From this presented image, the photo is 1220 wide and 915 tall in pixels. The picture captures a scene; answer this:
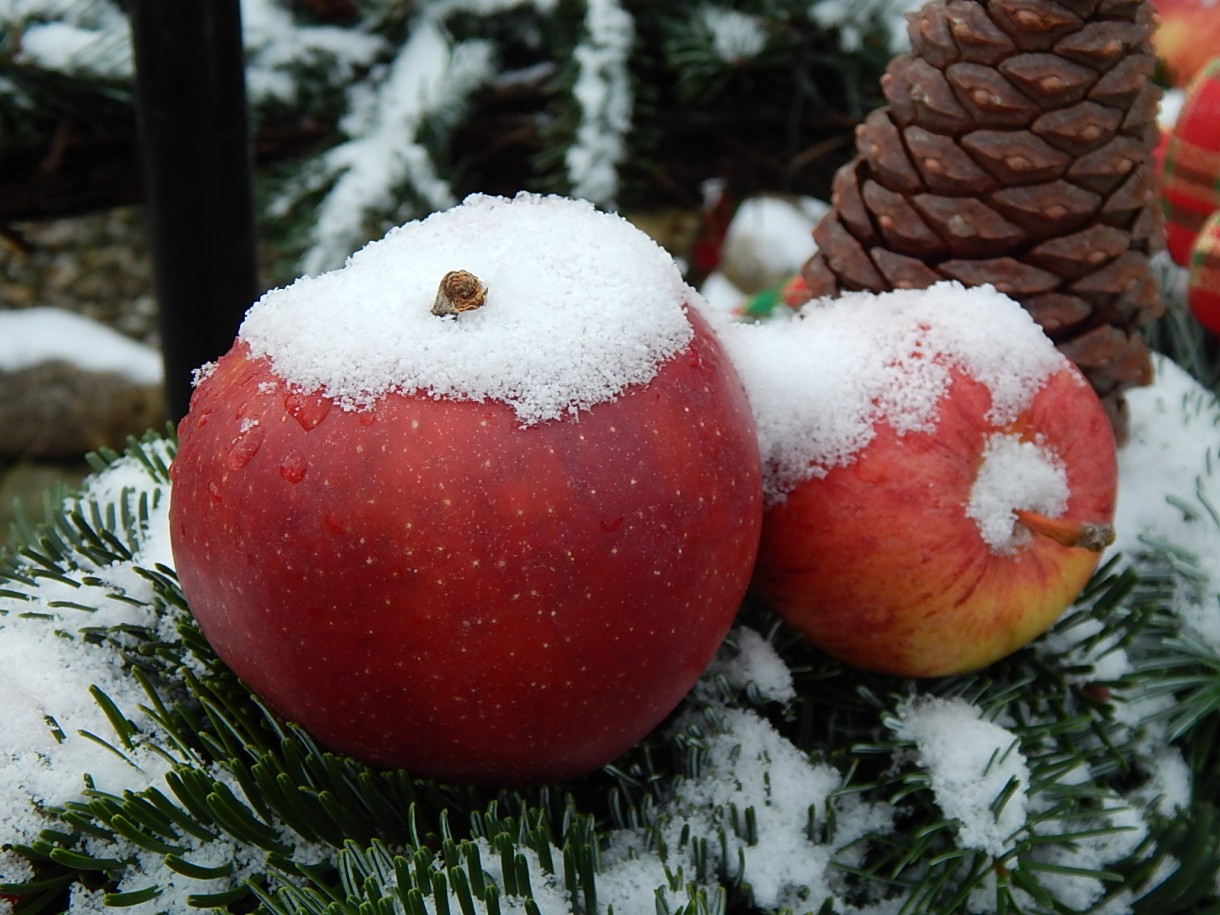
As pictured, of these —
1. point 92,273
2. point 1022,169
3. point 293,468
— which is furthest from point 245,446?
point 92,273

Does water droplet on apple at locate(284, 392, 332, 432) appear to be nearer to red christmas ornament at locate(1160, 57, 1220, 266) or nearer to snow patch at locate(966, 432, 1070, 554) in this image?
snow patch at locate(966, 432, 1070, 554)

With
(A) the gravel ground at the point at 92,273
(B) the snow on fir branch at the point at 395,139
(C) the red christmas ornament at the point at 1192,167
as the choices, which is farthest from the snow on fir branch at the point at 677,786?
(A) the gravel ground at the point at 92,273

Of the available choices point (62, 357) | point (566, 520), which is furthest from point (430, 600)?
point (62, 357)

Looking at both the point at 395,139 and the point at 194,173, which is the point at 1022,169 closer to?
the point at 194,173

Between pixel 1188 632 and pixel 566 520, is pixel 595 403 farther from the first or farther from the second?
pixel 1188 632

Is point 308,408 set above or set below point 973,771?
above

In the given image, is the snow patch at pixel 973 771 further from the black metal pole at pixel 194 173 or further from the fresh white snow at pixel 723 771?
the black metal pole at pixel 194 173
